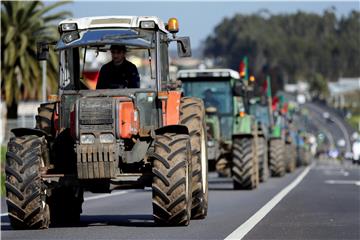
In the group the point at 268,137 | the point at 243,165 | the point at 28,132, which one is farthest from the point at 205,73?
the point at 28,132

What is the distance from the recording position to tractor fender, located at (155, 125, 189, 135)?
600 inches

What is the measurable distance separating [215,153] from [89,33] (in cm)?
1224

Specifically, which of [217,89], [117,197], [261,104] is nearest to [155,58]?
[117,197]

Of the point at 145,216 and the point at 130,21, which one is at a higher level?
the point at 130,21

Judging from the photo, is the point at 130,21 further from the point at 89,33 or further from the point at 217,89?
the point at 217,89

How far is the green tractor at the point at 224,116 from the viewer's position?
27875 mm

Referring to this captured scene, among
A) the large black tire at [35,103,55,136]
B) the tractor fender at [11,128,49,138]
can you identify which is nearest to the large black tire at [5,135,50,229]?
the tractor fender at [11,128,49,138]

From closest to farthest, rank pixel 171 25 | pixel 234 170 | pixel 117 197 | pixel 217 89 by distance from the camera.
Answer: pixel 171 25, pixel 117 197, pixel 234 170, pixel 217 89

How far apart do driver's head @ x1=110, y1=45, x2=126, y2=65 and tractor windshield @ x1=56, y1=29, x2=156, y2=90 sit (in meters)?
0.07

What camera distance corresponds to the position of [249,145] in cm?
2777

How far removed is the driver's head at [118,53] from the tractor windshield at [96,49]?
7cm

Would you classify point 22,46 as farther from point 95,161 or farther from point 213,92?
point 95,161

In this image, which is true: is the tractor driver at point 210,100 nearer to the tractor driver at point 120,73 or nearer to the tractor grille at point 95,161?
the tractor driver at point 120,73

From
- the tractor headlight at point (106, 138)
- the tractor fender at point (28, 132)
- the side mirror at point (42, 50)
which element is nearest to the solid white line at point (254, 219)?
the tractor headlight at point (106, 138)
